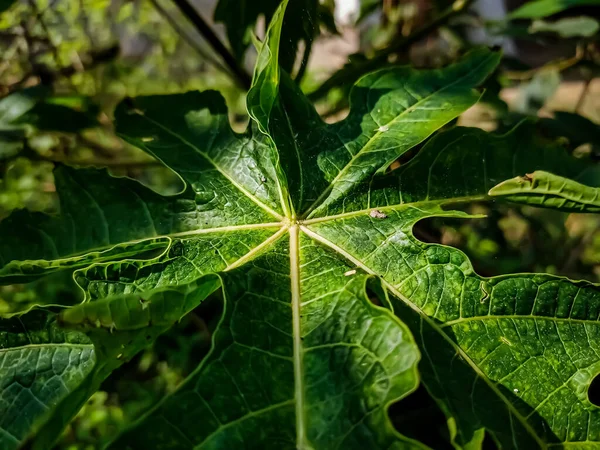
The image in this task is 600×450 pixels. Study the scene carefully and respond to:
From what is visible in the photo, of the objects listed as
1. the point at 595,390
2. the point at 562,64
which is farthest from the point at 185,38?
the point at 595,390

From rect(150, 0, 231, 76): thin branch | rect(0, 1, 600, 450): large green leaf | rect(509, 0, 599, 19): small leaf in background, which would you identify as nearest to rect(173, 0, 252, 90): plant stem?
rect(150, 0, 231, 76): thin branch

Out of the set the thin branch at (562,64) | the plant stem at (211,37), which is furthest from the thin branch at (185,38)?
the thin branch at (562,64)

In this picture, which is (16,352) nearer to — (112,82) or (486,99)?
(486,99)

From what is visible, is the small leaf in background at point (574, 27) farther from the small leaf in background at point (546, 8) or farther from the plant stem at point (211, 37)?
the plant stem at point (211, 37)

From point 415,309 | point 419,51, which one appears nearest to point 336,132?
point 415,309

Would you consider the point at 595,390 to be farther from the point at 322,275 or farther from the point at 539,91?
the point at 539,91
